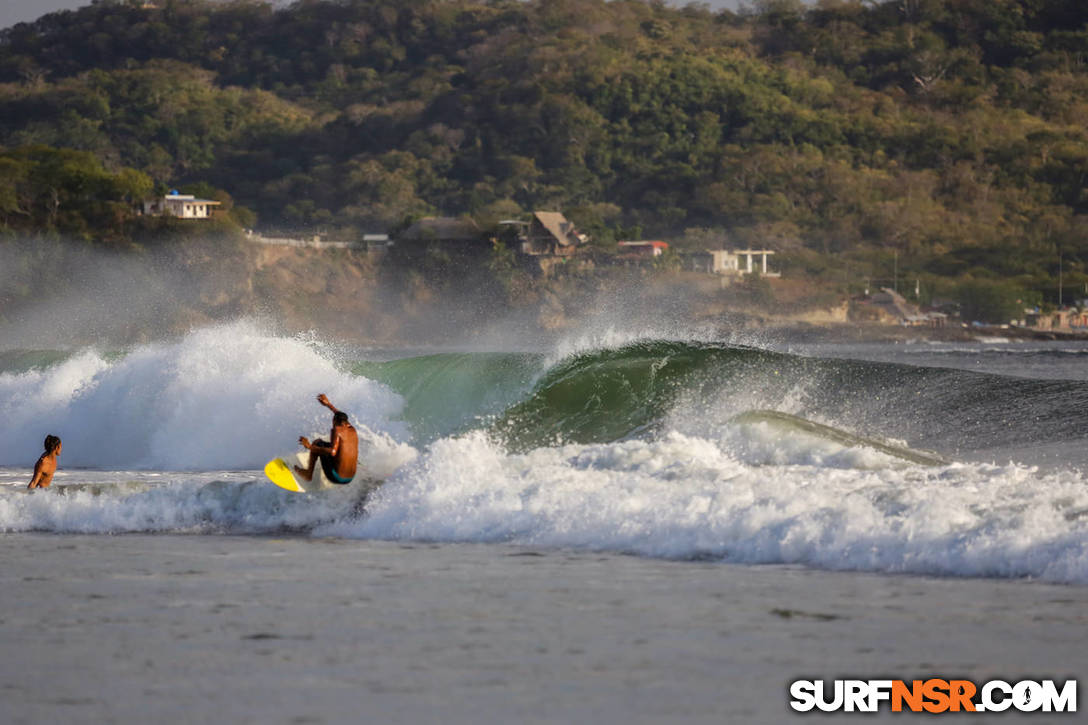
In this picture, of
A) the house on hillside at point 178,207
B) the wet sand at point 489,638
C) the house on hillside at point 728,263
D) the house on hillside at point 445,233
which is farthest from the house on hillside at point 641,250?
the wet sand at point 489,638

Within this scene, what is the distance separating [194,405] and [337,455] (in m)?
10.5

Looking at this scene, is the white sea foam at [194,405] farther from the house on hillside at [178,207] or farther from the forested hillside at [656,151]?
the forested hillside at [656,151]

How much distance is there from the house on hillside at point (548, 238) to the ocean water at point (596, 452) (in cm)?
10304

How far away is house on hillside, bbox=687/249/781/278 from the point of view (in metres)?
138

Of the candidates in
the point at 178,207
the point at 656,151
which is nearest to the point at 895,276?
the point at 656,151

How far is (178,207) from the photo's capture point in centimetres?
12812

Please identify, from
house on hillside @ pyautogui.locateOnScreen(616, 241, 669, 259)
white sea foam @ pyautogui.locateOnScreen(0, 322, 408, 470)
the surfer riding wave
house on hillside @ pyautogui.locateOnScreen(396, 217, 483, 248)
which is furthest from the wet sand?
house on hillside @ pyautogui.locateOnScreen(616, 241, 669, 259)

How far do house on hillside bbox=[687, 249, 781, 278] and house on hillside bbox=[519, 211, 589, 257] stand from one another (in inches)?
500

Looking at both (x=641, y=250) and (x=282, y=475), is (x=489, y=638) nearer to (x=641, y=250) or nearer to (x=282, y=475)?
(x=282, y=475)

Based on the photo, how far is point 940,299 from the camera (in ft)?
452

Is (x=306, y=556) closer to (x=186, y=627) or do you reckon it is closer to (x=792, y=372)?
(x=186, y=627)

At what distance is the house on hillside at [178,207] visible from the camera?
126 metres

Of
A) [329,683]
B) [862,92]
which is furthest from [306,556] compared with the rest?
[862,92]

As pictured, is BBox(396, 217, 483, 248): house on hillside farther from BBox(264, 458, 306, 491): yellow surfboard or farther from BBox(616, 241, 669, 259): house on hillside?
BBox(264, 458, 306, 491): yellow surfboard
